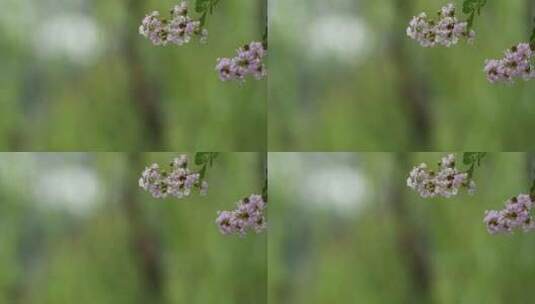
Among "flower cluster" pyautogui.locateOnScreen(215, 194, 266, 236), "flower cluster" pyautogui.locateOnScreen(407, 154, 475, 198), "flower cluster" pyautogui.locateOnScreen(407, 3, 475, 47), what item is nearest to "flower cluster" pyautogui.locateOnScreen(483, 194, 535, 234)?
"flower cluster" pyautogui.locateOnScreen(407, 154, 475, 198)

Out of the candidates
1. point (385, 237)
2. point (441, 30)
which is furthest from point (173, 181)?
point (441, 30)

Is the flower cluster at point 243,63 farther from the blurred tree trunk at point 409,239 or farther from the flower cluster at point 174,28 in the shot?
the blurred tree trunk at point 409,239

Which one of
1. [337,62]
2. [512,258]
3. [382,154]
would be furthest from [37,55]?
[512,258]

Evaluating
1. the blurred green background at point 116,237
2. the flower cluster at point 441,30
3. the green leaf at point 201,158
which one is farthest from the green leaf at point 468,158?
the green leaf at point 201,158

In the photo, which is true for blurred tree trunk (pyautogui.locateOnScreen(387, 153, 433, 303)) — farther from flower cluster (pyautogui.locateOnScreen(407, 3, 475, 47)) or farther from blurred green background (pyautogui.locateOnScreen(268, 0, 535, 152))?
flower cluster (pyautogui.locateOnScreen(407, 3, 475, 47))

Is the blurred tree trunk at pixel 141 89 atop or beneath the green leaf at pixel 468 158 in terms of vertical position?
atop

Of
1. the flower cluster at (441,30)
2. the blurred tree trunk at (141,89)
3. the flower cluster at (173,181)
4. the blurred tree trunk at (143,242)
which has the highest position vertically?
the flower cluster at (441,30)

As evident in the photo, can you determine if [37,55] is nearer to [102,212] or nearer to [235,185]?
[102,212]
